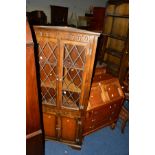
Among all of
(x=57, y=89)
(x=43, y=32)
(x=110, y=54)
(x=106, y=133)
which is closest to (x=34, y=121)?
(x=57, y=89)

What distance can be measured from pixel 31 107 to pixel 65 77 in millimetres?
979

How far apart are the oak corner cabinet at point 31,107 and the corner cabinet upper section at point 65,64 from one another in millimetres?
781

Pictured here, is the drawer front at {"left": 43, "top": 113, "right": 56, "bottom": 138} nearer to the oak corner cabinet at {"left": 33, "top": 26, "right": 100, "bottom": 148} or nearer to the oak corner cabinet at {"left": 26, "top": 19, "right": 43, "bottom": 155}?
the oak corner cabinet at {"left": 33, "top": 26, "right": 100, "bottom": 148}

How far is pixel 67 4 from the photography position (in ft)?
20.0

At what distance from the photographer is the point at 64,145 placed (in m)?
3.08

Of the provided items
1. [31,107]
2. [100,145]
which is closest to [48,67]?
[31,107]

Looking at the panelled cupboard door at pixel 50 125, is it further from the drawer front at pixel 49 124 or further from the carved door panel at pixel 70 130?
the carved door panel at pixel 70 130

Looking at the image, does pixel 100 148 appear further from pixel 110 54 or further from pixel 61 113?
pixel 110 54

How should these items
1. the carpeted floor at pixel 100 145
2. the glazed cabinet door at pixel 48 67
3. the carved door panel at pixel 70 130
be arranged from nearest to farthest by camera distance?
the glazed cabinet door at pixel 48 67
the carved door panel at pixel 70 130
the carpeted floor at pixel 100 145

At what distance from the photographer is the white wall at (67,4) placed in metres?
5.58

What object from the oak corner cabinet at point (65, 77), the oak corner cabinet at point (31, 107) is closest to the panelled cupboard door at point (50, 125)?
the oak corner cabinet at point (65, 77)

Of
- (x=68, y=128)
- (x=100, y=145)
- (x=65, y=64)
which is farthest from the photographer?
(x=100, y=145)

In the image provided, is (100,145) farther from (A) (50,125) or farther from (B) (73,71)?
(B) (73,71)
